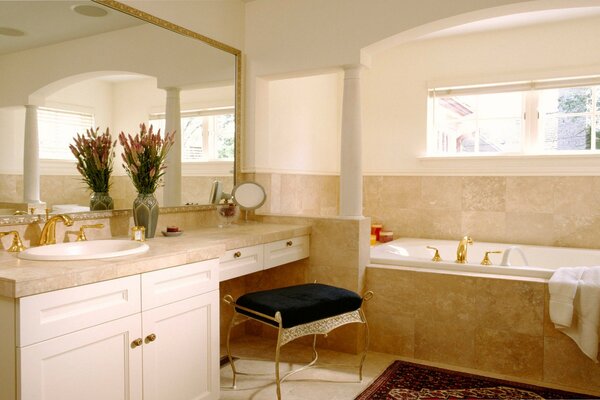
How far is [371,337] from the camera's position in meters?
3.05

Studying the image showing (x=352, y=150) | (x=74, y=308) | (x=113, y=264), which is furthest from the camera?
(x=352, y=150)

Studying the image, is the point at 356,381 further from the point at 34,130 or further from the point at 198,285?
the point at 34,130

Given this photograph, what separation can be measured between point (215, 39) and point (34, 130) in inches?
56.2

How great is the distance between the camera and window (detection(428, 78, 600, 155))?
3.85 metres

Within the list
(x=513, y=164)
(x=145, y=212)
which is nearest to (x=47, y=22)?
(x=145, y=212)

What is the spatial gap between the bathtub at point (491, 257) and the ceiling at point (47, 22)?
6.75 ft

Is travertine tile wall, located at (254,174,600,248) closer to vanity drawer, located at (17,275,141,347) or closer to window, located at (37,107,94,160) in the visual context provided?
window, located at (37,107,94,160)

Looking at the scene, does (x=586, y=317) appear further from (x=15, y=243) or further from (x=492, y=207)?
(x=15, y=243)

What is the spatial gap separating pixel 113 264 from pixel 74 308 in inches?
7.5

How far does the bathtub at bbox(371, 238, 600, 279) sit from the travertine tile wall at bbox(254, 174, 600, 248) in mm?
138

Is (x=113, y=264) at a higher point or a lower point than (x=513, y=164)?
lower

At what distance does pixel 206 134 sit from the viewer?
3.10m

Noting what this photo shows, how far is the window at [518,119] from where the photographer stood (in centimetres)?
385

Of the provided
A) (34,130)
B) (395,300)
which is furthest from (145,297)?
(395,300)
